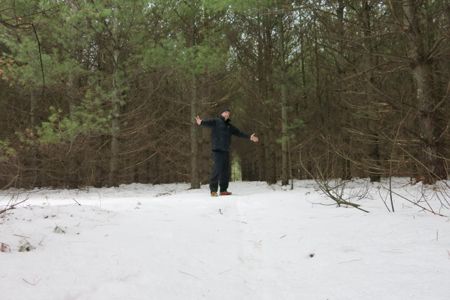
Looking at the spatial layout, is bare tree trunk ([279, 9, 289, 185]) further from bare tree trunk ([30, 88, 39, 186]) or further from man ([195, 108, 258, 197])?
bare tree trunk ([30, 88, 39, 186])

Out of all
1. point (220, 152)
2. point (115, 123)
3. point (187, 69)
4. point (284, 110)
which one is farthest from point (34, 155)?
point (284, 110)

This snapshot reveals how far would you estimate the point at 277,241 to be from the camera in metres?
2.92

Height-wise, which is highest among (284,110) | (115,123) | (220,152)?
(284,110)

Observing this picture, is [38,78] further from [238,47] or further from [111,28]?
[238,47]

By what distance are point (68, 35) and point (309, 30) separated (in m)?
7.89

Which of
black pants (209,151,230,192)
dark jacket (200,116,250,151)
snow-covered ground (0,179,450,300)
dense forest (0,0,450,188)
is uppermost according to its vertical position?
dense forest (0,0,450,188)

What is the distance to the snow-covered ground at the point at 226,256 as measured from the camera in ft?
6.17

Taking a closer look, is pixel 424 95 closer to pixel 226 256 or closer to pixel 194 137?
pixel 226 256

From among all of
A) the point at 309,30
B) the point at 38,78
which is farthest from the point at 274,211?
the point at 309,30

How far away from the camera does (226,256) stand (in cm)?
260

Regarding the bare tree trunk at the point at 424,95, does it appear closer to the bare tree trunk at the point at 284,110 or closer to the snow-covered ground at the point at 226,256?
the snow-covered ground at the point at 226,256

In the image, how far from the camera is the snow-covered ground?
1880 mm

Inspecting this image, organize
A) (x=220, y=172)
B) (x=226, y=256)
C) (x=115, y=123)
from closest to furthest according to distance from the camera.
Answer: (x=226, y=256)
(x=220, y=172)
(x=115, y=123)

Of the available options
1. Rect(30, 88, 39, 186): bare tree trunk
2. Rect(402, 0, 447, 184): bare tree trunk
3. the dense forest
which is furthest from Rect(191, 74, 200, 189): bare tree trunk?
Rect(402, 0, 447, 184): bare tree trunk
